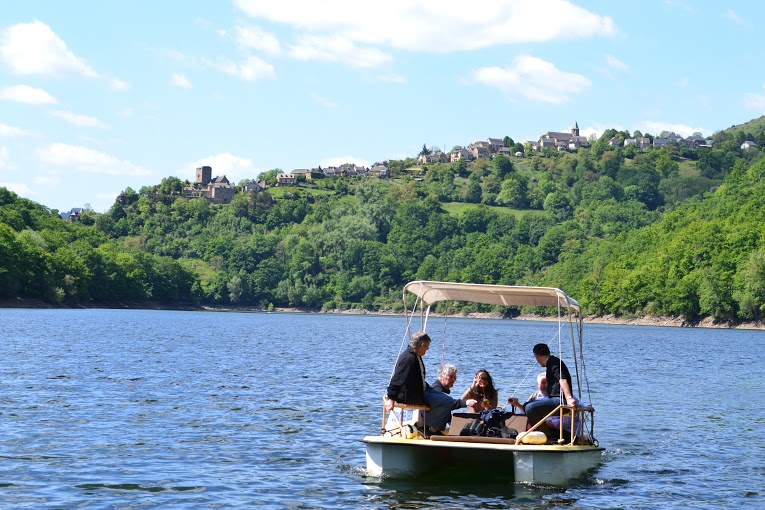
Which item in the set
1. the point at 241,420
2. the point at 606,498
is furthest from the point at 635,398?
the point at 606,498

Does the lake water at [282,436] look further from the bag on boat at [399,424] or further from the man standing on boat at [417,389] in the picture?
the man standing on boat at [417,389]

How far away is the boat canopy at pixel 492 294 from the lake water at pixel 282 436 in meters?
4.13

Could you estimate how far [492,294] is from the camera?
25.2m

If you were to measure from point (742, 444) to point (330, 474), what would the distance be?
44.1ft

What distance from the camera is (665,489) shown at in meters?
22.2

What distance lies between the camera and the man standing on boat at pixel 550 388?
2198 cm

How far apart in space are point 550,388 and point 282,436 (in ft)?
27.7

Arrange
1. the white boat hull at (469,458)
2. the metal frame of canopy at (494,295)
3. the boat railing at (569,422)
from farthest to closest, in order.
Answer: the metal frame of canopy at (494,295), the boat railing at (569,422), the white boat hull at (469,458)

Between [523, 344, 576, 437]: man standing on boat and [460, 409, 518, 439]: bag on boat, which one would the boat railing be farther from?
[460, 409, 518, 439]: bag on boat

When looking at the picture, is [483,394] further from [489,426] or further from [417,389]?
[417,389]

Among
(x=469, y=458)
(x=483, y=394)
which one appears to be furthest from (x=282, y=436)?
(x=469, y=458)

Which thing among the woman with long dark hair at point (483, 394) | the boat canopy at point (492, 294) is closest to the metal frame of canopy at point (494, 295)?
the boat canopy at point (492, 294)

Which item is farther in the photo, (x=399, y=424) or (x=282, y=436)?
(x=282, y=436)

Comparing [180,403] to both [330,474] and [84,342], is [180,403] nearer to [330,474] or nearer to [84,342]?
[330,474]
